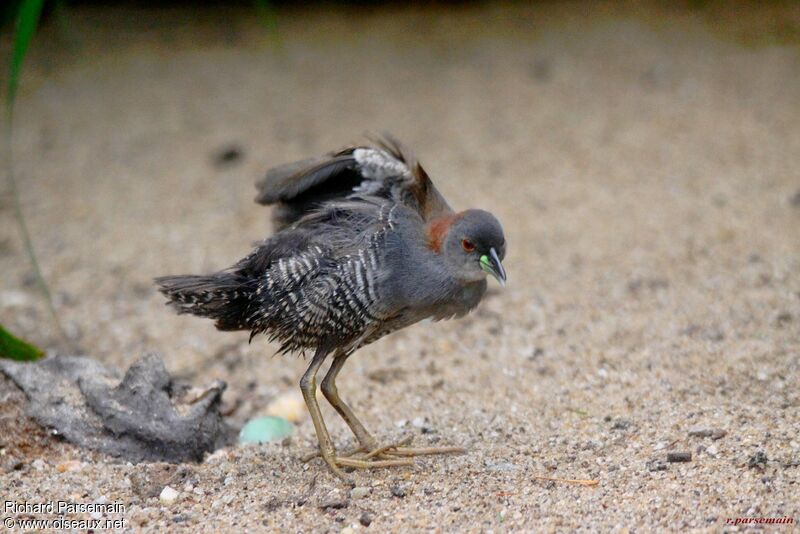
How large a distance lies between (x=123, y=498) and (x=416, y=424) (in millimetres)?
1511

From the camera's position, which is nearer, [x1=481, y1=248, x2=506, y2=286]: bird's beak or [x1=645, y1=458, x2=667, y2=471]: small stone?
[x1=645, y1=458, x2=667, y2=471]: small stone

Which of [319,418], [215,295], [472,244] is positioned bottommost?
[319,418]

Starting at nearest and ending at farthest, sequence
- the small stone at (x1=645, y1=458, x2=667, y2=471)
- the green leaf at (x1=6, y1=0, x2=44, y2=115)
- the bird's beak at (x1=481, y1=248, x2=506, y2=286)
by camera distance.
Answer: the small stone at (x1=645, y1=458, x2=667, y2=471) → the green leaf at (x1=6, y1=0, x2=44, y2=115) → the bird's beak at (x1=481, y1=248, x2=506, y2=286)

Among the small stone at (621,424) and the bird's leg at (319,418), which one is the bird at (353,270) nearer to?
the bird's leg at (319,418)

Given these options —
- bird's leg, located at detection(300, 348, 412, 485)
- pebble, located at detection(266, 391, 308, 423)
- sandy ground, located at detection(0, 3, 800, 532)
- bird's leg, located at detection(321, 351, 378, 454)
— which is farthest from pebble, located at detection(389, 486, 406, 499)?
pebble, located at detection(266, 391, 308, 423)

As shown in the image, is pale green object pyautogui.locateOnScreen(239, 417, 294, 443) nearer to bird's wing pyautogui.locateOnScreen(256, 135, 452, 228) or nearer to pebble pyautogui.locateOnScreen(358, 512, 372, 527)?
bird's wing pyautogui.locateOnScreen(256, 135, 452, 228)

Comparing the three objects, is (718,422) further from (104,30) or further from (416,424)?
(104,30)

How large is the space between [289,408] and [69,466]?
130 cm

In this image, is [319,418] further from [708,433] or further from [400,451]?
[708,433]

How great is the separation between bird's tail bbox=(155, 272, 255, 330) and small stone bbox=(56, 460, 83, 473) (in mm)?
830

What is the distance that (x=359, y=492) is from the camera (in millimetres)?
4105

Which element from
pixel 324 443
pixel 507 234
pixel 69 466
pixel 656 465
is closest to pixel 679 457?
pixel 656 465

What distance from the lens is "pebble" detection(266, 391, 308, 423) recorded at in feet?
17.2

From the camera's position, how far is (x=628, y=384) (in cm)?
498
